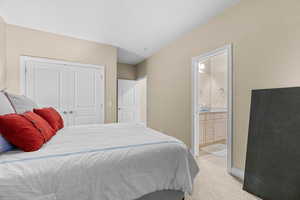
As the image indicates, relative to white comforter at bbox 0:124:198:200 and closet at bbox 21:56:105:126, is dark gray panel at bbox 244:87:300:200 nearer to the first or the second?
white comforter at bbox 0:124:198:200

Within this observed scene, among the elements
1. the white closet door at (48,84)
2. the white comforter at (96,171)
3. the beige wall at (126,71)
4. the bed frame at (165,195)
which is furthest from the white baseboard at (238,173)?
the beige wall at (126,71)

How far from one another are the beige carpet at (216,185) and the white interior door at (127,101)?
3126mm

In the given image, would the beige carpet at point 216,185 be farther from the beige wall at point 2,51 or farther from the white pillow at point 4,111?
the beige wall at point 2,51

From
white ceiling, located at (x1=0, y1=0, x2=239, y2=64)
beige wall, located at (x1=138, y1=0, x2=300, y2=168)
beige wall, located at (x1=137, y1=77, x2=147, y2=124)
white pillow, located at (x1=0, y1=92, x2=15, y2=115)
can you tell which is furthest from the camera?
beige wall, located at (x1=137, y1=77, x2=147, y2=124)

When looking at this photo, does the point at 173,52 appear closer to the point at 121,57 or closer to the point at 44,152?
the point at 121,57

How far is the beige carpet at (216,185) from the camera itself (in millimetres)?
1662

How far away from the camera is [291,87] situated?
4.86 feet

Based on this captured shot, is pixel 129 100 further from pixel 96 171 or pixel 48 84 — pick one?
pixel 96 171

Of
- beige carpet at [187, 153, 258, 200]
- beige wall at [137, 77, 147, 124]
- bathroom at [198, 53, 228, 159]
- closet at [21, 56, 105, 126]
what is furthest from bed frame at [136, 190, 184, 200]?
beige wall at [137, 77, 147, 124]

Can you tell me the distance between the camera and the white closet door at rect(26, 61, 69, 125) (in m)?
2.96

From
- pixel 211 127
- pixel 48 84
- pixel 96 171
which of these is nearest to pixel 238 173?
pixel 211 127

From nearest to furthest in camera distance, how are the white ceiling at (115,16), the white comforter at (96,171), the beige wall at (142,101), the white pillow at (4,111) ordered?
the white comforter at (96,171)
the white pillow at (4,111)
the white ceiling at (115,16)
the beige wall at (142,101)

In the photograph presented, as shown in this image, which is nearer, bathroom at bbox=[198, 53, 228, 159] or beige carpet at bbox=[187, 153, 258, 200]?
beige carpet at bbox=[187, 153, 258, 200]

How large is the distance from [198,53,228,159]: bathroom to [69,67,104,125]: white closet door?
264 cm
